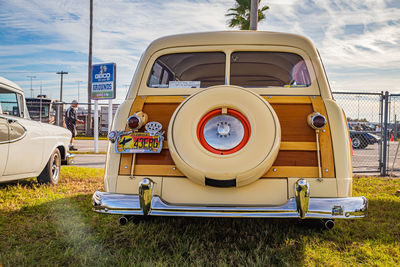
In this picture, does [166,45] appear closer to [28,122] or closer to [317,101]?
[317,101]

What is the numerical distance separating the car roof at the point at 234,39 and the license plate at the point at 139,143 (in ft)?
3.03

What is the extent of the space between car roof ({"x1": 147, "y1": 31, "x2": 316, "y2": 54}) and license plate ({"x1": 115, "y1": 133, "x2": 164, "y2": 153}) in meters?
0.92

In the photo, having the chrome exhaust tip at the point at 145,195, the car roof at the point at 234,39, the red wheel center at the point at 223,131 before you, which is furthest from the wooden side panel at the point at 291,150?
the car roof at the point at 234,39

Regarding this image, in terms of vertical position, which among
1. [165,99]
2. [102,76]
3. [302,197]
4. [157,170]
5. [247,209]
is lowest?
[247,209]

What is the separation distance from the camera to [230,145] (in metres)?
2.42

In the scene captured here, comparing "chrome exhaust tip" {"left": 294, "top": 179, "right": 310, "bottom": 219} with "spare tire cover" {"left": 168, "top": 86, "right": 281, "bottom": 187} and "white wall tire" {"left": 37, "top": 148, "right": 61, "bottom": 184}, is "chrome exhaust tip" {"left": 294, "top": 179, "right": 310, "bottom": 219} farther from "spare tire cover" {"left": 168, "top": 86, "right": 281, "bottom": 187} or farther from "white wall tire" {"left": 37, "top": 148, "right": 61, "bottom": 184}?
"white wall tire" {"left": 37, "top": 148, "right": 61, "bottom": 184}

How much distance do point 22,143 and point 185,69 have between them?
2.62 m

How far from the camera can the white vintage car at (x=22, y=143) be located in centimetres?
424

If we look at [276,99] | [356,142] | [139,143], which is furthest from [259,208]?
[356,142]

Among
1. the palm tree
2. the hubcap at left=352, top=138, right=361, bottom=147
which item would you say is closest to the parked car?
the hubcap at left=352, top=138, right=361, bottom=147

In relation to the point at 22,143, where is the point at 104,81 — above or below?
above

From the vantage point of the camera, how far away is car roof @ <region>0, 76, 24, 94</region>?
4609mm

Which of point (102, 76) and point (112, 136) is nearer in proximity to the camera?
point (112, 136)

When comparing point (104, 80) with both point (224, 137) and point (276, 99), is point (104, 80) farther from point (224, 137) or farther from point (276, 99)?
point (224, 137)
